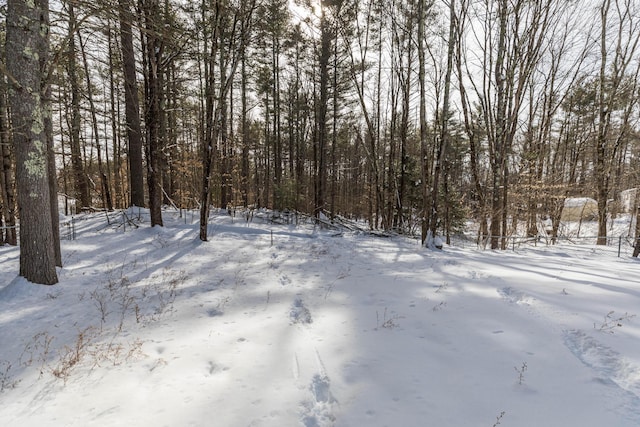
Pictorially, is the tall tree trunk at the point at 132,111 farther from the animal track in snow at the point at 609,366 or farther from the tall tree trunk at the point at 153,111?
the animal track in snow at the point at 609,366

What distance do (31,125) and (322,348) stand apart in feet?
19.1

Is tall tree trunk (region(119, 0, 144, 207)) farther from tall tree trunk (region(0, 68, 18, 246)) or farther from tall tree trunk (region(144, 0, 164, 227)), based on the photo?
tall tree trunk (region(0, 68, 18, 246))

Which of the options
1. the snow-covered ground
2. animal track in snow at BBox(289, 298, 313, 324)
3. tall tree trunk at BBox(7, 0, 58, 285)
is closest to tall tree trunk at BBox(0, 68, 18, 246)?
the snow-covered ground

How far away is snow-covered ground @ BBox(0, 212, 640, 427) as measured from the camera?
2531 millimetres

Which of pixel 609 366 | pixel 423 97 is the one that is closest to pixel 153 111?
pixel 423 97

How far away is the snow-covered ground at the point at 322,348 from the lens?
253 cm

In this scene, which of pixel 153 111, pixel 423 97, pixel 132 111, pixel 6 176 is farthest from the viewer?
pixel 132 111

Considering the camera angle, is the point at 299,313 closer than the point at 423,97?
Yes

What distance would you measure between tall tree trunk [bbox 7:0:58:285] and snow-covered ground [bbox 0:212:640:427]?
0.64 metres

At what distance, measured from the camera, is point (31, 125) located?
4.92m

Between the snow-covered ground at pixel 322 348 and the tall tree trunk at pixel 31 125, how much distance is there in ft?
2.11

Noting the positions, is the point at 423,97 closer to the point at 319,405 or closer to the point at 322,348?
the point at 322,348

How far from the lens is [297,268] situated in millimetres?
7492

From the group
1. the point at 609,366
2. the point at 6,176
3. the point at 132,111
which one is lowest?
the point at 609,366
